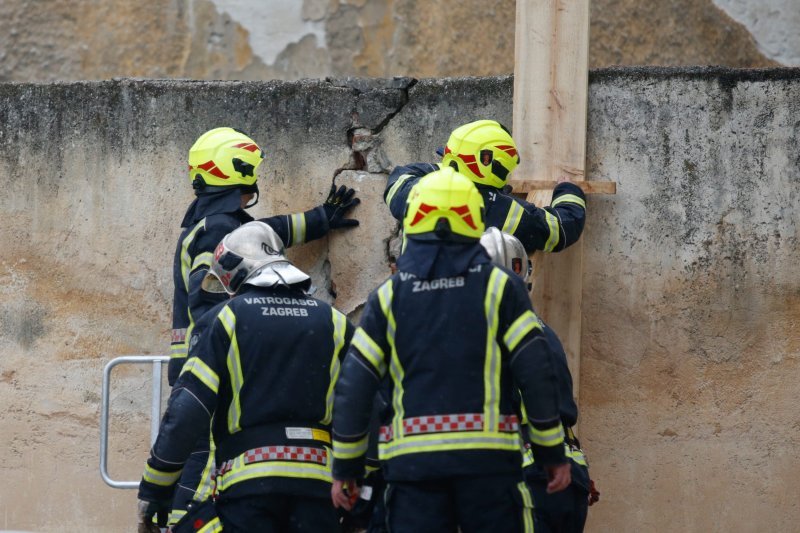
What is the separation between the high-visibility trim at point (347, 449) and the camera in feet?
16.5

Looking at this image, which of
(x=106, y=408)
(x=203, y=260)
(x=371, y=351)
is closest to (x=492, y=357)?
(x=371, y=351)

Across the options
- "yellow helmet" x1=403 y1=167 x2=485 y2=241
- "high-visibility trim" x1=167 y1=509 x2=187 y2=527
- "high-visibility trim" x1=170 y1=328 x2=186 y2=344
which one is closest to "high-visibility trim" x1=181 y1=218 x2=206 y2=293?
"high-visibility trim" x1=170 y1=328 x2=186 y2=344

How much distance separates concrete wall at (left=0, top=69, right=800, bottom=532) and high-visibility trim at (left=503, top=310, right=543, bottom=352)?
79.2 inches

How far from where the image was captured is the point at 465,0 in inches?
488

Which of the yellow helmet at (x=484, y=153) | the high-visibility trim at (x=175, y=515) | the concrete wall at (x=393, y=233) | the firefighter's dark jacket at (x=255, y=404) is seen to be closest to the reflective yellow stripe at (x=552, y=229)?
the yellow helmet at (x=484, y=153)

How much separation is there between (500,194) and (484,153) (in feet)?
0.67

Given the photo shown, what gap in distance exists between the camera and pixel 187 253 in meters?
6.71

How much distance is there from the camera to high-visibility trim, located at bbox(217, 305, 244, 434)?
5.37 m

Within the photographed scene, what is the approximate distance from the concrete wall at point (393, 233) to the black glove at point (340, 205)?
2.4 inches

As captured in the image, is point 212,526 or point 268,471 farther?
point 212,526

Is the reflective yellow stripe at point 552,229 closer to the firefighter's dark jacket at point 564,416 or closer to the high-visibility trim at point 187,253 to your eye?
the firefighter's dark jacket at point 564,416

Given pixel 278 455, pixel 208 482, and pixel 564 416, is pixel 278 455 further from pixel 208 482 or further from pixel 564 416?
pixel 564 416

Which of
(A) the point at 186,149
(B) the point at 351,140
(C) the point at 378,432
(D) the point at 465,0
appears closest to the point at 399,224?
(B) the point at 351,140

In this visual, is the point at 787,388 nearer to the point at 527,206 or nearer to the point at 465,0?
the point at 527,206
